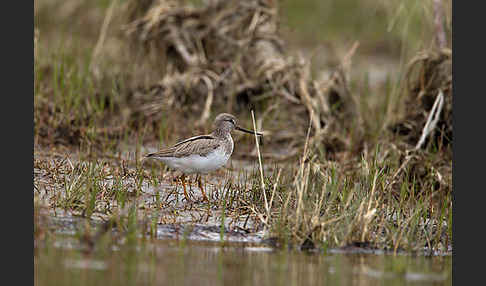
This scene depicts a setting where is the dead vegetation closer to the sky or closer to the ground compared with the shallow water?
closer to the sky

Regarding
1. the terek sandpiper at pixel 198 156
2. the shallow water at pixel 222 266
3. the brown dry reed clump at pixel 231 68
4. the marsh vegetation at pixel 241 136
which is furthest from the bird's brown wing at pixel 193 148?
the brown dry reed clump at pixel 231 68

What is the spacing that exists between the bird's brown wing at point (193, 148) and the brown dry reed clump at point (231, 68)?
9.31 feet

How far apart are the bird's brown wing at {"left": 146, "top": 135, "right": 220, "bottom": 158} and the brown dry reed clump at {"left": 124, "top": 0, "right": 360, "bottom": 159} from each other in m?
2.84

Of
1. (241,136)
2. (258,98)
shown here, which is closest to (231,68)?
(258,98)

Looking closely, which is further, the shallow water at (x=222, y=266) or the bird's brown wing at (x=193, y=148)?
the bird's brown wing at (x=193, y=148)

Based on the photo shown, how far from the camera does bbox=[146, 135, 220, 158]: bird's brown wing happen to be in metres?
7.94

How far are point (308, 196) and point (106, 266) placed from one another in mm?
2575

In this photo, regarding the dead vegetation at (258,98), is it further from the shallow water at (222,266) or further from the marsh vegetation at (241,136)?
the shallow water at (222,266)

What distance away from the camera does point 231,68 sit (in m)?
11.7

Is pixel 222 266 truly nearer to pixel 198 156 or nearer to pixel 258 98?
pixel 198 156

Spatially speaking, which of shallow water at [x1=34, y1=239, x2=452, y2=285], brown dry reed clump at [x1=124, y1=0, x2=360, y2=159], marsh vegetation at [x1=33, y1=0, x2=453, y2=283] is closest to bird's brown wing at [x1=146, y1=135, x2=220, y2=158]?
marsh vegetation at [x1=33, y1=0, x2=453, y2=283]

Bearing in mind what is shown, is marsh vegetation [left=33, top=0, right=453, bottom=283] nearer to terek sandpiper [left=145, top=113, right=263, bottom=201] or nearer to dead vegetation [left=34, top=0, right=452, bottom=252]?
dead vegetation [left=34, top=0, right=452, bottom=252]

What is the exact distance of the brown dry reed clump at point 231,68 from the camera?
37.3ft

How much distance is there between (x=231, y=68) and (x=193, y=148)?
155 inches
